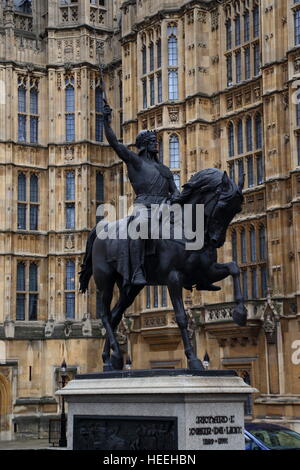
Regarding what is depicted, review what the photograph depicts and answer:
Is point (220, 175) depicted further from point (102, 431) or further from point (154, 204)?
point (102, 431)

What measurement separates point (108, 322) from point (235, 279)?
2.59 meters

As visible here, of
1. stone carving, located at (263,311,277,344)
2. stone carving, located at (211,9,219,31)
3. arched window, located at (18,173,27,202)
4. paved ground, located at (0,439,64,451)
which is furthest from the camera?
arched window, located at (18,173,27,202)

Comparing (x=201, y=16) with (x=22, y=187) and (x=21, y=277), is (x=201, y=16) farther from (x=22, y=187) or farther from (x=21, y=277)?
(x=21, y=277)

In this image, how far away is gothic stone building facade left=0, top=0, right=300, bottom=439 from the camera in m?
30.4

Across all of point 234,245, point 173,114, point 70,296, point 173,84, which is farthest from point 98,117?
point 234,245

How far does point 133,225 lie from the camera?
12.8m

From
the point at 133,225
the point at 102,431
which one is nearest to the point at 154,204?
the point at 133,225

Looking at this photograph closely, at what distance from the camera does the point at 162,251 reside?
41.1 feet

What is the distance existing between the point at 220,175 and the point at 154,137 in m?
1.67

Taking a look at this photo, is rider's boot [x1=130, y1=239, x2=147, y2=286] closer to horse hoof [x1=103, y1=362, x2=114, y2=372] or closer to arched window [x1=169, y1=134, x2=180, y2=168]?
horse hoof [x1=103, y1=362, x2=114, y2=372]

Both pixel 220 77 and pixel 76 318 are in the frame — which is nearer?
pixel 220 77

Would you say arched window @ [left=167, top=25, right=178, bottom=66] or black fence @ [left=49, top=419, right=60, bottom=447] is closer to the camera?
arched window @ [left=167, top=25, right=178, bottom=66]

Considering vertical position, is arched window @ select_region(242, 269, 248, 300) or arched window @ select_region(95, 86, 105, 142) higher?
arched window @ select_region(95, 86, 105, 142)

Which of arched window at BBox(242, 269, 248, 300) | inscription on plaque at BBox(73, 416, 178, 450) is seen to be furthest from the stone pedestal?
arched window at BBox(242, 269, 248, 300)
